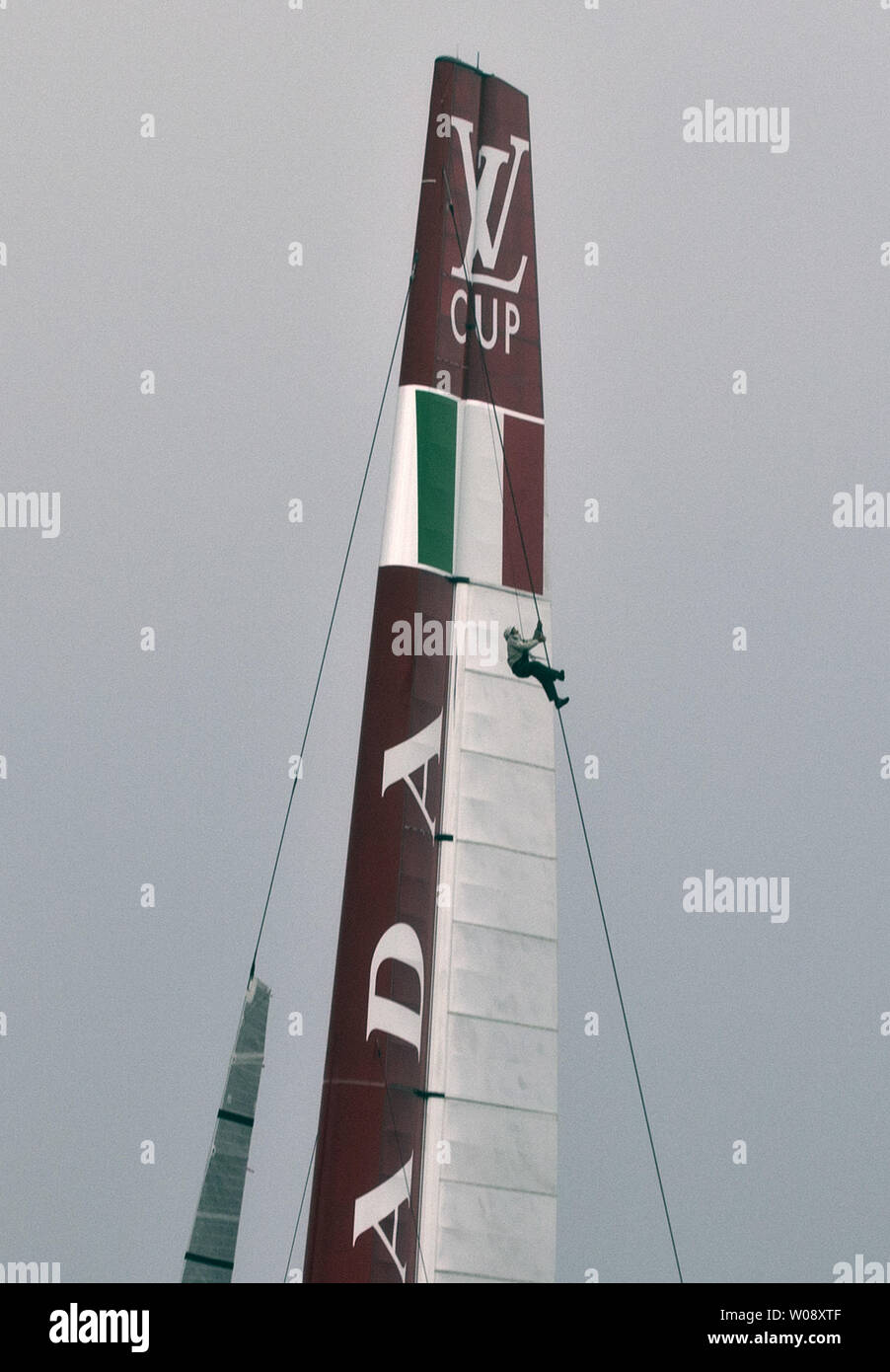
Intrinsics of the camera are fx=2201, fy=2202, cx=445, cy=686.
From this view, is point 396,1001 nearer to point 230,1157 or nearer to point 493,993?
point 493,993

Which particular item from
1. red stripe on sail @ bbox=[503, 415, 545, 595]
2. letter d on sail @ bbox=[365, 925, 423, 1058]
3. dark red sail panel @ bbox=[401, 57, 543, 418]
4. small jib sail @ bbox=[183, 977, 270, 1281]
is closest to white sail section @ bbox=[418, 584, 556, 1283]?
letter d on sail @ bbox=[365, 925, 423, 1058]

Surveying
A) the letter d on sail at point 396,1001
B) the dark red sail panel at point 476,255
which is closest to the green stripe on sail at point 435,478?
the dark red sail panel at point 476,255

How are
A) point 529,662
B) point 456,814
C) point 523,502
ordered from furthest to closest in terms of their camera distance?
point 523,502, point 529,662, point 456,814

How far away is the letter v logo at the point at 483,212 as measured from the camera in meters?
16.9

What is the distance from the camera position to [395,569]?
1616cm

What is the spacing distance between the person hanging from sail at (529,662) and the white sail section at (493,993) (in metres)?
0.10

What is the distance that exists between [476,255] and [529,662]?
323 cm

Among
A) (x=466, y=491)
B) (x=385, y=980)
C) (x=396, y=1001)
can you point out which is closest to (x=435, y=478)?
(x=466, y=491)

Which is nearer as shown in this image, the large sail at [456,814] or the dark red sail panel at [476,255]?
the large sail at [456,814]

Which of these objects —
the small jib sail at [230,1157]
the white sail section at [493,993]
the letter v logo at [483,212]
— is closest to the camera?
the white sail section at [493,993]

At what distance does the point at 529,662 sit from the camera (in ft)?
53.3

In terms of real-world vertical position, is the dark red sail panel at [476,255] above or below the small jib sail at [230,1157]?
above

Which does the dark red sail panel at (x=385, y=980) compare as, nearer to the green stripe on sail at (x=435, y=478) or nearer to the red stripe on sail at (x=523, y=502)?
the green stripe on sail at (x=435, y=478)
